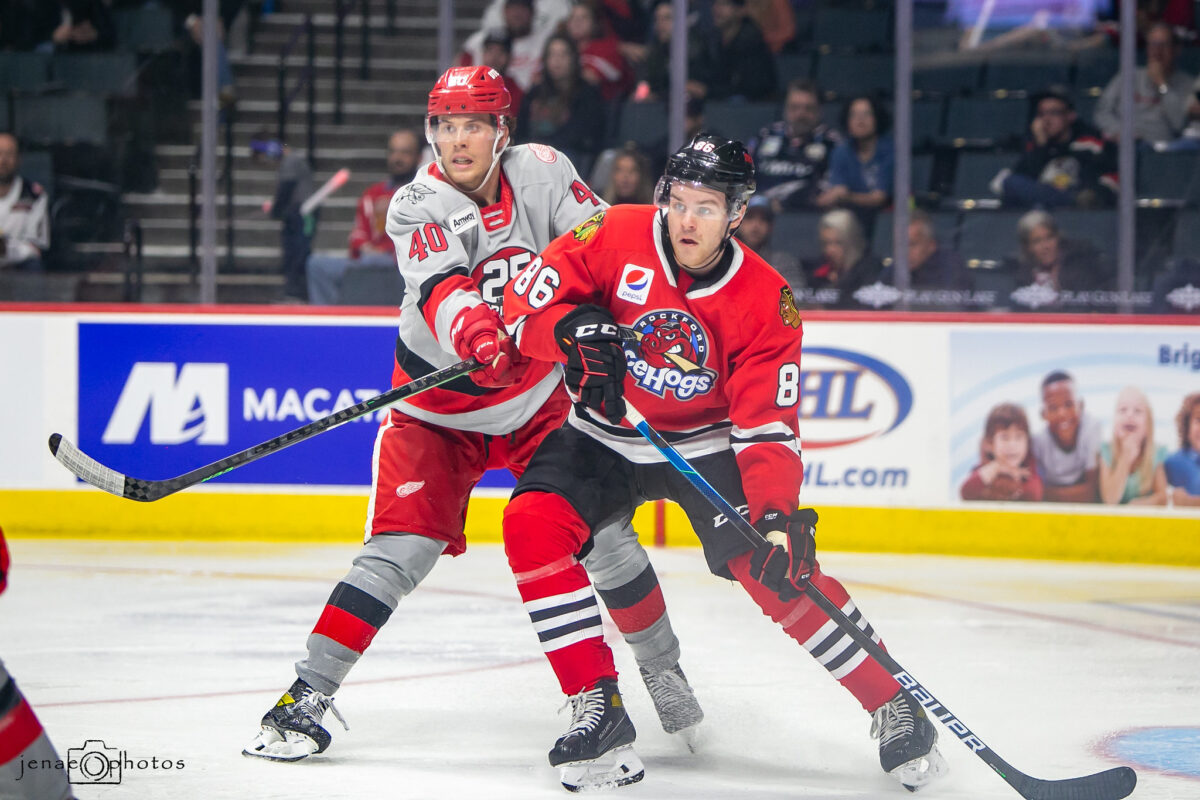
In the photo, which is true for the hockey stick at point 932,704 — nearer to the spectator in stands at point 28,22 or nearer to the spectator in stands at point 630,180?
the spectator in stands at point 630,180

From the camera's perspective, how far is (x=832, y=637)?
2.72 m

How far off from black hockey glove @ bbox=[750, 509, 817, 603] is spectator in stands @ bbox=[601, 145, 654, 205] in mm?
3261

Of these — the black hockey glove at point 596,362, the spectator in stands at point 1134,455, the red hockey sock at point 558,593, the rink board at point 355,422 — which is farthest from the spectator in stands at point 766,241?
the red hockey sock at point 558,593

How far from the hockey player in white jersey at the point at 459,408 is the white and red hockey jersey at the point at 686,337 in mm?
157

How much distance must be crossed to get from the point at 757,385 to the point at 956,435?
2.98 metres

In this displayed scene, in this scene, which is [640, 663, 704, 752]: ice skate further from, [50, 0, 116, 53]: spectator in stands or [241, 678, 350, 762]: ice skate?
[50, 0, 116, 53]: spectator in stands

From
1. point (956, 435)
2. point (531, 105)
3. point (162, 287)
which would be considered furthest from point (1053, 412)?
point (162, 287)

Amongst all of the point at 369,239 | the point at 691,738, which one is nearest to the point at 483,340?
the point at 691,738

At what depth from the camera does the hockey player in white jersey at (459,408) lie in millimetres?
2867

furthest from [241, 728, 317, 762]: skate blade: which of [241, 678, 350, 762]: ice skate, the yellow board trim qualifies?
the yellow board trim

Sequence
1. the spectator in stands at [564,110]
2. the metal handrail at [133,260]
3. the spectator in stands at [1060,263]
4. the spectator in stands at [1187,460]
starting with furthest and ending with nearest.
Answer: the spectator in stands at [564,110] → the metal handrail at [133,260] → the spectator in stands at [1060,263] → the spectator in stands at [1187,460]

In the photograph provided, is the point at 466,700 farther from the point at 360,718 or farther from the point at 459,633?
the point at 459,633

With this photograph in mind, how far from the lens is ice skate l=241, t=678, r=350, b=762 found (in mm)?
2822

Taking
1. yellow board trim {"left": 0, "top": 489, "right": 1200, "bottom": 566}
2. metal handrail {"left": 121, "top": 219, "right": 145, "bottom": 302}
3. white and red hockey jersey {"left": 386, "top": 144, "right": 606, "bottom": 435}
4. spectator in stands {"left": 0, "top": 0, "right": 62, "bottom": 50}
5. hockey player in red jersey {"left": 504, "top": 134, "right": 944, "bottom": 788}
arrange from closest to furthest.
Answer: hockey player in red jersey {"left": 504, "top": 134, "right": 944, "bottom": 788}, white and red hockey jersey {"left": 386, "top": 144, "right": 606, "bottom": 435}, yellow board trim {"left": 0, "top": 489, "right": 1200, "bottom": 566}, metal handrail {"left": 121, "top": 219, "right": 145, "bottom": 302}, spectator in stands {"left": 0, "top": 0, "right": 62, "bottom": 50}
